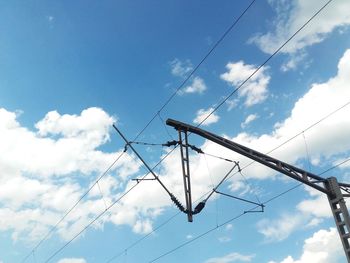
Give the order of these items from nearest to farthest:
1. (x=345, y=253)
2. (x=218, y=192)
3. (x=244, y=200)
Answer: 1. (x=345, y=253)
2. (x=218, y=192)
3. (x=244, y=200)

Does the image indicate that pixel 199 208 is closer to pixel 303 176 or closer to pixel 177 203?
pixel 177 203

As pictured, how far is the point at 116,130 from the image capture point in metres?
17.6

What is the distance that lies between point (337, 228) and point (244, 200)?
3609 millimetres

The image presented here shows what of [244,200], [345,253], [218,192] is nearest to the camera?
[345,253]

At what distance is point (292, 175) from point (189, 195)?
160 inches

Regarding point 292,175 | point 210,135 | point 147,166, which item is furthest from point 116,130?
point 292,175

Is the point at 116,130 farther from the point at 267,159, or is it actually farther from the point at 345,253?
the point at 345,253

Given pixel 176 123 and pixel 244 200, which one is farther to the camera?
pixel 244 200

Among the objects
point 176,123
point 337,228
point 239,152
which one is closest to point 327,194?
point 337,228

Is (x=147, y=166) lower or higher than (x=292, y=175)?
higher

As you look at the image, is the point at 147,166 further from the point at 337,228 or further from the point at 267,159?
the point at 337,228

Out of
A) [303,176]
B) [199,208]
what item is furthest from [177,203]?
[303,176]

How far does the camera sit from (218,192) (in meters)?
16.4

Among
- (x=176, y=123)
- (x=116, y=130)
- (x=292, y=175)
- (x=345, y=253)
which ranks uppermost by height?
(x=116, y=130)
